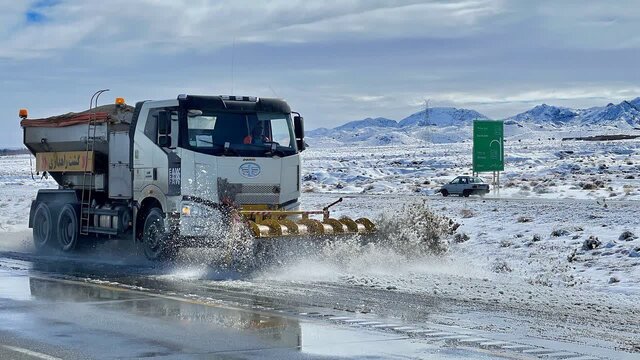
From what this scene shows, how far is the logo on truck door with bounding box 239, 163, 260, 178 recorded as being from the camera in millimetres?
17266

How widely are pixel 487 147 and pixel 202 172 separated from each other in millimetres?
35115

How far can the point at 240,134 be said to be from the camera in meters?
17.4

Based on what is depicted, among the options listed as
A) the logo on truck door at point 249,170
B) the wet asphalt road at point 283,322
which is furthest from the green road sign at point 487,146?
the wet asphalt road at point 283,322

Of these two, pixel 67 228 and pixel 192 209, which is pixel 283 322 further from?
pixel 67 228

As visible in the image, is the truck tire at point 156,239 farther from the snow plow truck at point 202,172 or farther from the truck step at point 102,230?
the truck step at point 102,230

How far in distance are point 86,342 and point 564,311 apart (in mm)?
5896

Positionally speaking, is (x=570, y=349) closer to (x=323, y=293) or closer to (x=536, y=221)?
(x=323, y=293)

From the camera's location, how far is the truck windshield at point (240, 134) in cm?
1712

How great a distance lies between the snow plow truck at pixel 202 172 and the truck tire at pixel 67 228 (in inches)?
53.1

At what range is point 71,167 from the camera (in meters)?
21.0

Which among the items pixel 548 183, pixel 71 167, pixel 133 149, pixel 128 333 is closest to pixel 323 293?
pixel 128 333

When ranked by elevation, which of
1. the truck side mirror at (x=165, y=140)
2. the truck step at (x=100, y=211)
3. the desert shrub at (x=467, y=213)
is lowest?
the desert shrub at (x=467, y=213)

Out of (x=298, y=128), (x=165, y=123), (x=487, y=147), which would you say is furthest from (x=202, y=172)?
(x=487, y=147)

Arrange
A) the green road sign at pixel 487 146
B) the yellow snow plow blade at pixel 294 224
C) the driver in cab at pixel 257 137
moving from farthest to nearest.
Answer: the green road sign at pixel 487 146 < the driver in cab at pixel 257 137 < the yellow snow plow blade at pixel 294 224
